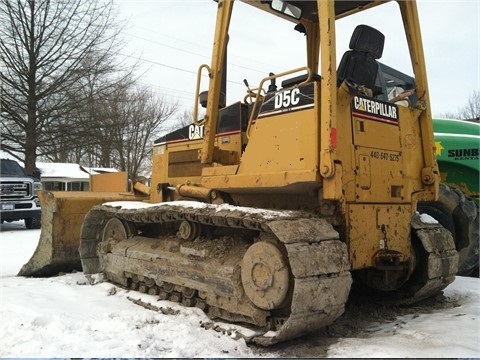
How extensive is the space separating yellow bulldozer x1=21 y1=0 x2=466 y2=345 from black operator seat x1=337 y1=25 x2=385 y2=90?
0.4 inches

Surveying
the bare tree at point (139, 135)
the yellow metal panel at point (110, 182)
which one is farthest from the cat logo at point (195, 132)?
the bare tree at point (139, 135)

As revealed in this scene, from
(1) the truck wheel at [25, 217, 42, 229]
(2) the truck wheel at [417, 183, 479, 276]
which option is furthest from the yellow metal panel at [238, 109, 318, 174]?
(1) the truck wheel at [25, 217, 42, 229]

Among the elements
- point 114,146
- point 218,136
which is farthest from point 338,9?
point 114,146

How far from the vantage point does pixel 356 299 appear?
5469mm

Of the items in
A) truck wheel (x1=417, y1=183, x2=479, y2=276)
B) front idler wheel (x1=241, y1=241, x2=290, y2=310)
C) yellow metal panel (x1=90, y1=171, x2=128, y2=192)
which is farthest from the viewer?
→ yellow metal panel (x1=90, y1=171, x2=128, y2=192)

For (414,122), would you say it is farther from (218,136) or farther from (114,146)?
(114,146)

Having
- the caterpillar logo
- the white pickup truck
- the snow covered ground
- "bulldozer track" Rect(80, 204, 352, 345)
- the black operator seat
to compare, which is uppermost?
the black operator seat

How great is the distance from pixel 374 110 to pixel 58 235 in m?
4.53

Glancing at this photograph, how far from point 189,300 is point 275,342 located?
1320mm

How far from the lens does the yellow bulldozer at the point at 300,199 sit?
387 cm

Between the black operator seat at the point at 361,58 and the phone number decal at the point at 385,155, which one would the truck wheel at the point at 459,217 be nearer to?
the phone number decal at the point at 385,155

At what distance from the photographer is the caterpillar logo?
4.35m

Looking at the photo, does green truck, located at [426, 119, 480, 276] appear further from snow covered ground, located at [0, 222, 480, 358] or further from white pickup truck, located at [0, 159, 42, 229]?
white pickup truck, located at [0, 159, 42, 229]

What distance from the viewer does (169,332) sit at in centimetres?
404
